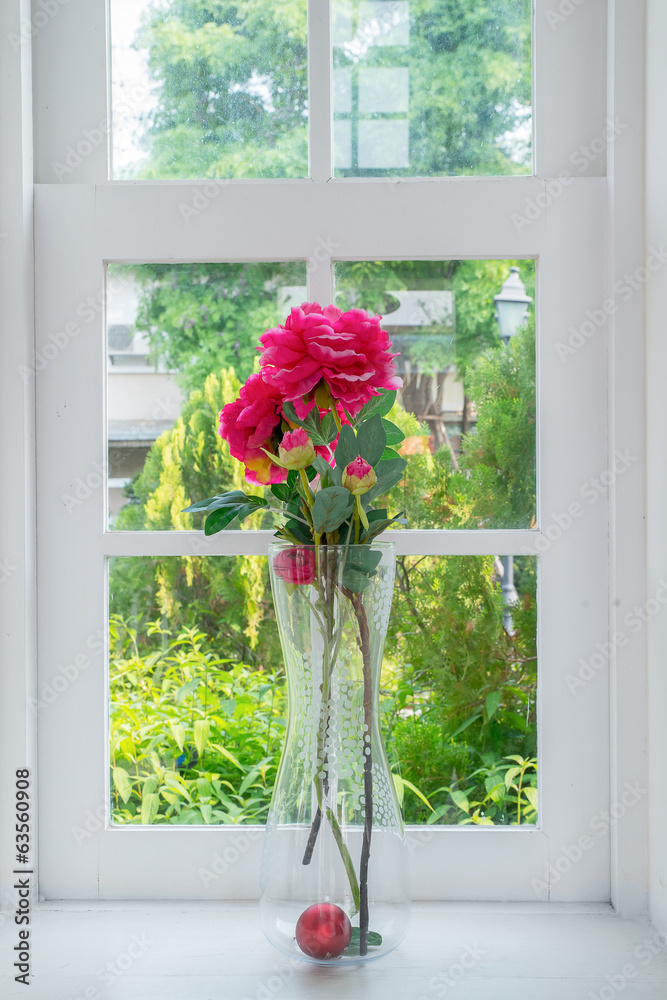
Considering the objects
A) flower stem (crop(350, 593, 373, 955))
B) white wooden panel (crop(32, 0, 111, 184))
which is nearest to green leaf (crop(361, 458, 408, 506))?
flower stem (crop(350, 593, 373, 955))

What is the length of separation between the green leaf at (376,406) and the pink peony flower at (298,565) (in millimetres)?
139

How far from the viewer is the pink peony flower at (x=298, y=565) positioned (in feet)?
2.31

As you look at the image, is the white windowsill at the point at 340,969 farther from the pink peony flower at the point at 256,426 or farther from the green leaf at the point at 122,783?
the pink peony flower at the point at 256,426

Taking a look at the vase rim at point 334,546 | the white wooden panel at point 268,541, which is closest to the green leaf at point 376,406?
the vase rim at point 334,546

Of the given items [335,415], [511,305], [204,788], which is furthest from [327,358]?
[204,788]

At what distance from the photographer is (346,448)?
0.70 metres

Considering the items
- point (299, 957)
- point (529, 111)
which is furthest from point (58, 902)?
point (529, 111)

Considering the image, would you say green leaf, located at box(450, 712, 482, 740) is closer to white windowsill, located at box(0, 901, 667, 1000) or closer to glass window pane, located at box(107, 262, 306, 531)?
white windowsill, located at box(0, 901, 667, 1000)

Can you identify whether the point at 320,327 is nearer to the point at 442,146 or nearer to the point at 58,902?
the point at 442,146

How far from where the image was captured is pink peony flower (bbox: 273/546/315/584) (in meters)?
0.70

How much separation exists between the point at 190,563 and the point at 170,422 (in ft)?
0.61

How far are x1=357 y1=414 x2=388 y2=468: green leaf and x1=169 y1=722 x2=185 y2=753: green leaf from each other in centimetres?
48

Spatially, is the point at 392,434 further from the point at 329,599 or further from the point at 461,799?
the point at 461,799

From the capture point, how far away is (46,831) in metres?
0.91
